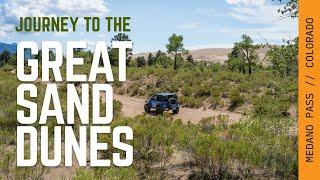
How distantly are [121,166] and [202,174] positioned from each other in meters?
2.04

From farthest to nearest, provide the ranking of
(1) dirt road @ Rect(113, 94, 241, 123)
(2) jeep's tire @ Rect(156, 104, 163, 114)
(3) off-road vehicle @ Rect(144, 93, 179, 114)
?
(2) jeep's tire @ Rect(156, 104, 163, 114) < (3) off-road vehicle @ Rect(144, 93, 179, 114) < (1) dirt road @ Rect(113, 94, 241, 123)

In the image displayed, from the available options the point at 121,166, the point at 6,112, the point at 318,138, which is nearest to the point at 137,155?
the point at 121,166

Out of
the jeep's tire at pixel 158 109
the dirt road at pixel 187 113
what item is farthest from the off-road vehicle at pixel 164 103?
the dirt road at pixel 187 113

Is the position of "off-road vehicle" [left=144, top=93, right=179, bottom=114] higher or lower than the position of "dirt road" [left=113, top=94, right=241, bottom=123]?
higher

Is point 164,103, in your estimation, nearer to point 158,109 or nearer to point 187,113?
point 158,109

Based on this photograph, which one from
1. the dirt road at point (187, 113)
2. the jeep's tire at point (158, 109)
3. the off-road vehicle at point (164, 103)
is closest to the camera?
the dirt road at point (187, 113)

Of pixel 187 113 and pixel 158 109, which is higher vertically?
pixel 158 109

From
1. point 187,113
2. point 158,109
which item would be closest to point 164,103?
point 158,109

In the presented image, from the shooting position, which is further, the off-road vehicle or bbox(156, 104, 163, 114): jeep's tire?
bbox(156, 104, 163, 114): jeep's tire

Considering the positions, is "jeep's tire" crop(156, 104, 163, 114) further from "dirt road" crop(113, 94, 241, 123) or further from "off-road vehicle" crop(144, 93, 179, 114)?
"dirt road" crop(113, 94, 241, 123)

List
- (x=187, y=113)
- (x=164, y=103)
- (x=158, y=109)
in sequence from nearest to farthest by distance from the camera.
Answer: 1. (x=164, y=103)
2. (x=158, y=109)
3. (x=187, y=113)

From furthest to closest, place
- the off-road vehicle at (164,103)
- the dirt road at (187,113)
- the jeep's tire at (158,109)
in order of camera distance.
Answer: the jeep's tire at (158,109), the off-road vehicle at (164,103), the dirt road at (187,113)

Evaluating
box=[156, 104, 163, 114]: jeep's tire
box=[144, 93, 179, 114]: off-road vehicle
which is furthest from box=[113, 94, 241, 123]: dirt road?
box=[156, 104, 163, 114]: jeep's tire

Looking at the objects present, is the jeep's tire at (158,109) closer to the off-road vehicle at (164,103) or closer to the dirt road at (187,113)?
the off-road vehicle at (164,103)
